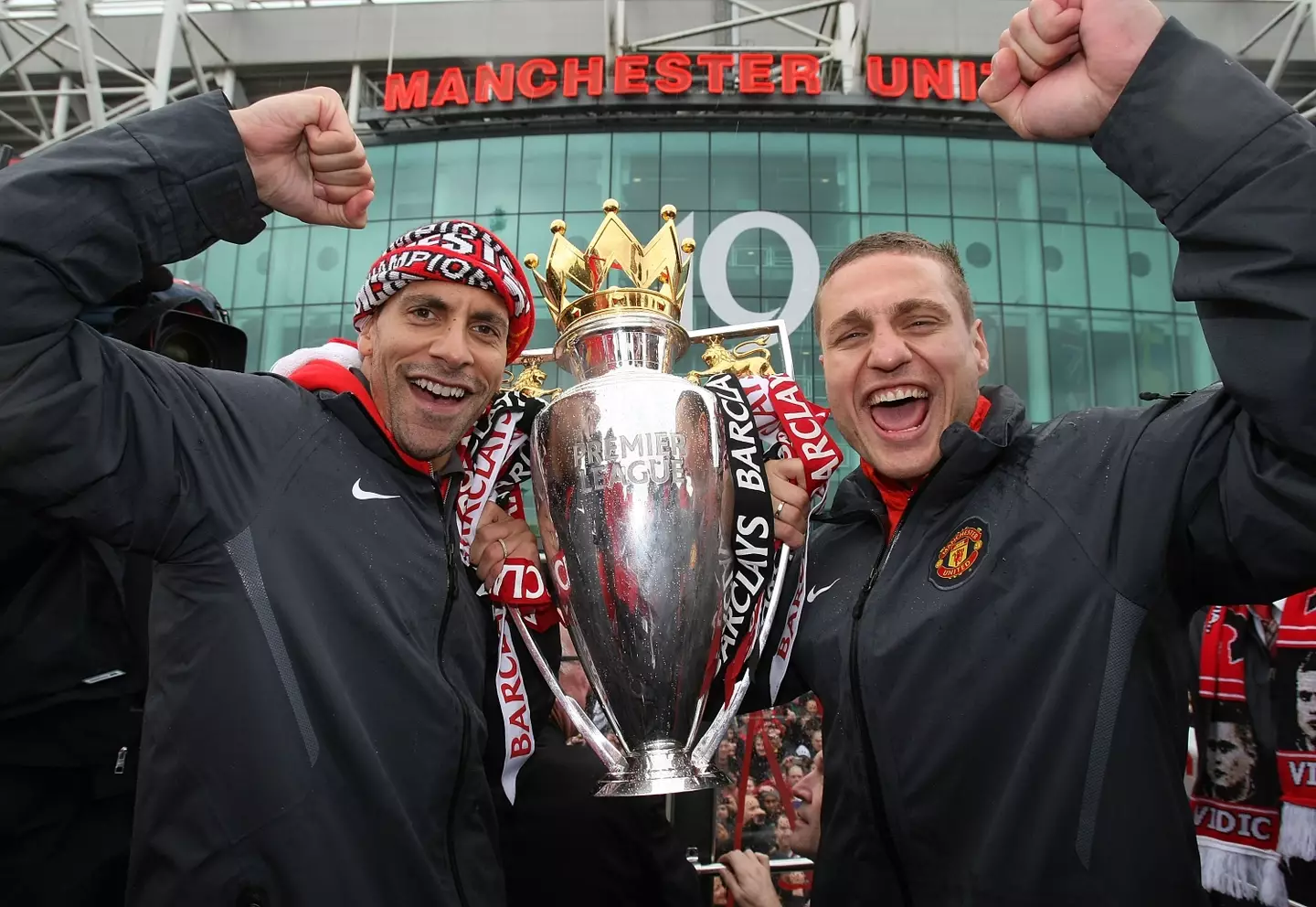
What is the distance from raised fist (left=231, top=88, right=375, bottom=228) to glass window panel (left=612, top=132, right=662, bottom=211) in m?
17.4

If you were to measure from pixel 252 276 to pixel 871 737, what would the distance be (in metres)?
20.6

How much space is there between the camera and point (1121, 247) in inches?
747

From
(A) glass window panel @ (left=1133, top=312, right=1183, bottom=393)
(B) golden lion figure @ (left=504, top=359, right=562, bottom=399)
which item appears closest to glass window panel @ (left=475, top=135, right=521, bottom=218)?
(A) glass window panel @ (left=1133, top=312, right=1183, bottom=393)

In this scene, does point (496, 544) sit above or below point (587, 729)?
above

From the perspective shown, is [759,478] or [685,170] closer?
[759,478]

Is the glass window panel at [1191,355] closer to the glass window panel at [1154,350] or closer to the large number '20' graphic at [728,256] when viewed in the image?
the glass window panel at [1154,350]

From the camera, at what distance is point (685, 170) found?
61.3 ft

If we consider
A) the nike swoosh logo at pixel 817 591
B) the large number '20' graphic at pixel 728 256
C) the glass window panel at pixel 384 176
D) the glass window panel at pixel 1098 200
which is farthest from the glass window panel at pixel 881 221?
the nike swoosh logo at pixel 817 591

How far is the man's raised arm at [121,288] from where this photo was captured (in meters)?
1.35

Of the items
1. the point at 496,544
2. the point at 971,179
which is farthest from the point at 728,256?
the point at 496,544

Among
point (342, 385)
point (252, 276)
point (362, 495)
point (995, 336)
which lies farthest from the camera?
point (252, 276)

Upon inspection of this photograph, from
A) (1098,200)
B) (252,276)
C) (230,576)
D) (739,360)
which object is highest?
(1098,200)

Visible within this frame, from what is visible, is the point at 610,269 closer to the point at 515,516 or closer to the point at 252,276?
the point at 515,516

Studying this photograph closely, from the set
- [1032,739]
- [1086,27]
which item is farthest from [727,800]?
[1086,27]
